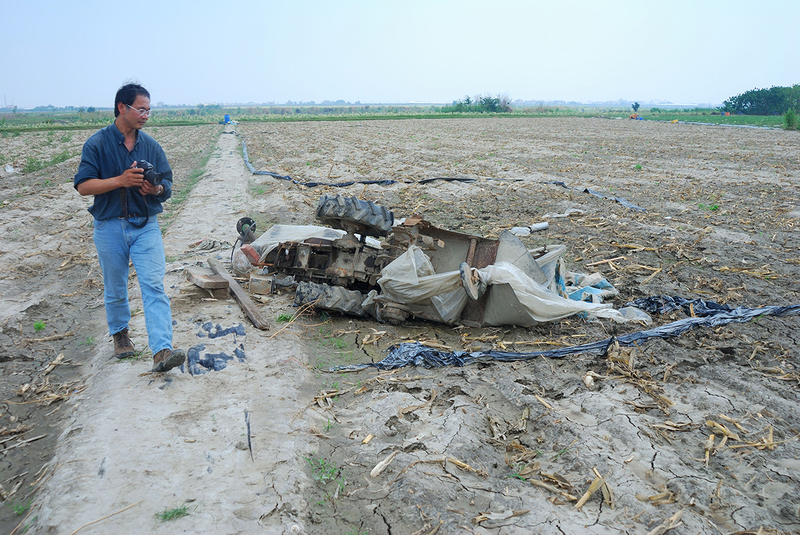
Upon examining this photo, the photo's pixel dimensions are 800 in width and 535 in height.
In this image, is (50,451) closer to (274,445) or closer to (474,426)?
(274,445)

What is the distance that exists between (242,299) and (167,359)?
204cm

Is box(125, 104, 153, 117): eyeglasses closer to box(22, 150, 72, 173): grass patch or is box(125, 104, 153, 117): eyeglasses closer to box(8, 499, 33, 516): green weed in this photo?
box(8, 499, 33, 516): green weed

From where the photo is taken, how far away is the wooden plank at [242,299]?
5579 mm

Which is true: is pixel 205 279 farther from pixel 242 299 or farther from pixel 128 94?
pixel 128 94

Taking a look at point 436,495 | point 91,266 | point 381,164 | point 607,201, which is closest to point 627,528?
point 436,495

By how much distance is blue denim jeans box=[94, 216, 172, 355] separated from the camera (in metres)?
4.21

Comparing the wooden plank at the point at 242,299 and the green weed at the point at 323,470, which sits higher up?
the wooden plank at the point at 242,299

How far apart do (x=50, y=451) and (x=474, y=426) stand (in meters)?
3.13

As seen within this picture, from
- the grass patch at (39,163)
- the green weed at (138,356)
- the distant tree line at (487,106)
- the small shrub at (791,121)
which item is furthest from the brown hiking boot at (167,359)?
the distant tree line at (487,106)

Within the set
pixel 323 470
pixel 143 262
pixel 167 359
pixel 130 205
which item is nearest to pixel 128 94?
A: pixel 130 205

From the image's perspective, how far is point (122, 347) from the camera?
4.68 metres

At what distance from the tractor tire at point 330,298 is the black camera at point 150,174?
88.5 inches

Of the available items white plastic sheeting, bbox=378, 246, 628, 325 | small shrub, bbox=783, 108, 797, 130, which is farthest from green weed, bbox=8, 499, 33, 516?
small shrub, bbox=783, 108, 797, 130

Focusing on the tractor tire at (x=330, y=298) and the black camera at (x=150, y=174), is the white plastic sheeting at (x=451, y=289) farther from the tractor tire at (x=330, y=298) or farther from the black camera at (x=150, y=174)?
the black camera at (x=150, y=174)
